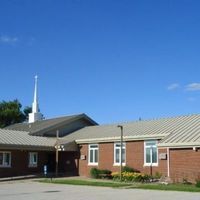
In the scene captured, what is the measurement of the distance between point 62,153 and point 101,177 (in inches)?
334

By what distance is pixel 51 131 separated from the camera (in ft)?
145

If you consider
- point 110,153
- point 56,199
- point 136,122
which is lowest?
point 56,199

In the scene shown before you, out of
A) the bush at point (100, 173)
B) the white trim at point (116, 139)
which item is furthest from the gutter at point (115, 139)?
the bush at point (100, 173)

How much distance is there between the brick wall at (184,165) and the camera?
89.4 ft

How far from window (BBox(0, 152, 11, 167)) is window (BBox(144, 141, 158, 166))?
11.8 meters

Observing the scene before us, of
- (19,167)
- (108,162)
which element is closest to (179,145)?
(108,162)

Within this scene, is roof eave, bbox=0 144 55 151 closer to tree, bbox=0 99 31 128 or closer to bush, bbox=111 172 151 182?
bush, bbox=111 172 151 182

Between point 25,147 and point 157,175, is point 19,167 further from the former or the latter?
point 157,175

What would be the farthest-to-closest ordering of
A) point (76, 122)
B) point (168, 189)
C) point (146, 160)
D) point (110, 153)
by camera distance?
point (76, 122) → point (110, 153) → point (146, 160) → point (168, 189)

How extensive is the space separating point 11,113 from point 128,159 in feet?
132

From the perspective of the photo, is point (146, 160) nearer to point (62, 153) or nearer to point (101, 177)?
point (101, 177)

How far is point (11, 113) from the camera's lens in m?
70.6

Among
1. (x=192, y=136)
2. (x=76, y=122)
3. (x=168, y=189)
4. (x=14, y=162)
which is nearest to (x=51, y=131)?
(x=76, y=122)

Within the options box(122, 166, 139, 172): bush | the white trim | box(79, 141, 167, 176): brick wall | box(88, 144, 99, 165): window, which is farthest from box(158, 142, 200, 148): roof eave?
box(88, 144, 99, 165): window
